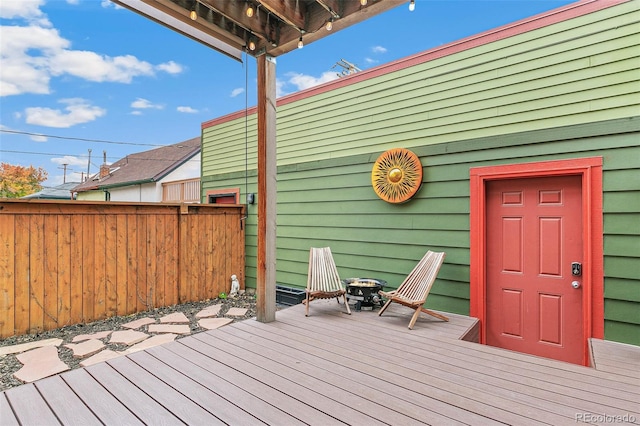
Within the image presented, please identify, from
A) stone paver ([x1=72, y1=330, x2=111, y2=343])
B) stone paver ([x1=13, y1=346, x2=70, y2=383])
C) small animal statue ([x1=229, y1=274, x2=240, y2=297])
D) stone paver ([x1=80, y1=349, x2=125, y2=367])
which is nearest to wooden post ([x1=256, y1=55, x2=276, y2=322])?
stone paver ([x1=80, y1=349, x2=125, y2=367])

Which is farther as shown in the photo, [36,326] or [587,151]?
[36,326]

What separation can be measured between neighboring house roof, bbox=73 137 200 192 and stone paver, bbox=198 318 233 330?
9.60m

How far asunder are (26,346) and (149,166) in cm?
1219

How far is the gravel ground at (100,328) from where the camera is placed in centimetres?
272

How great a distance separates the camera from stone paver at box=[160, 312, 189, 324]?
3996 mm

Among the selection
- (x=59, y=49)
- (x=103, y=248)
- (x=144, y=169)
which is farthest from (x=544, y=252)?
(x=59, y=49)

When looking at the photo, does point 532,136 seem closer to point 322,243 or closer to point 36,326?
point 322,243

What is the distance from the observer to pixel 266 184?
309 cm

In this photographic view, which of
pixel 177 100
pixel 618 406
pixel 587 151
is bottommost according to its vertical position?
pixel 618 406

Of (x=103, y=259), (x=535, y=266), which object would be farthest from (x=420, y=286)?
(x=103, y=259)

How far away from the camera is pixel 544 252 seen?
2.98 m

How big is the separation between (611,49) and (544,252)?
6.01 ft

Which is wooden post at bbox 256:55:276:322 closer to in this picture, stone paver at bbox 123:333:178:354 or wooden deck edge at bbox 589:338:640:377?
stone paver at bbox 123:333:178:354

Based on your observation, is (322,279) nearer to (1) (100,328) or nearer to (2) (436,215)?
(2) (436,215)
